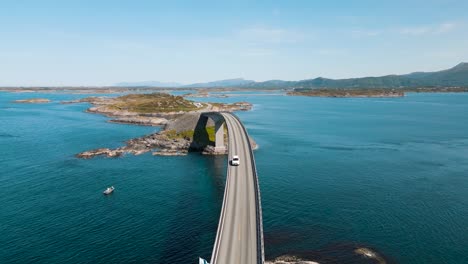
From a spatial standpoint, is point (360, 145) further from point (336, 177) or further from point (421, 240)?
point (421, 240)

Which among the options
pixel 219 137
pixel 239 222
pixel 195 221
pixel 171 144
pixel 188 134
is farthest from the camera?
pixel 188 134

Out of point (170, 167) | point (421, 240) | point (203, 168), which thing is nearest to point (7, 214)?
point (170, 167)

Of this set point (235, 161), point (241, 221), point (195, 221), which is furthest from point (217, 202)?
point (241, 221)

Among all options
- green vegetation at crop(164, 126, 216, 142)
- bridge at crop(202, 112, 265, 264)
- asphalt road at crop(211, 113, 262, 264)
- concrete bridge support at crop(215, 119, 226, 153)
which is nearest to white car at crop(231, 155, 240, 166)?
asphalt road at crop(211, 113, 262, 264)

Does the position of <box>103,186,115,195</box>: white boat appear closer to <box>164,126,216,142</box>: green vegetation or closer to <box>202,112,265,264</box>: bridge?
<box>202,112,265,264</box>: bridge

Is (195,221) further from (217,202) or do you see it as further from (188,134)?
(188,134)

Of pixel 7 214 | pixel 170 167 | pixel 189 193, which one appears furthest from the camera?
pixel 170 167
